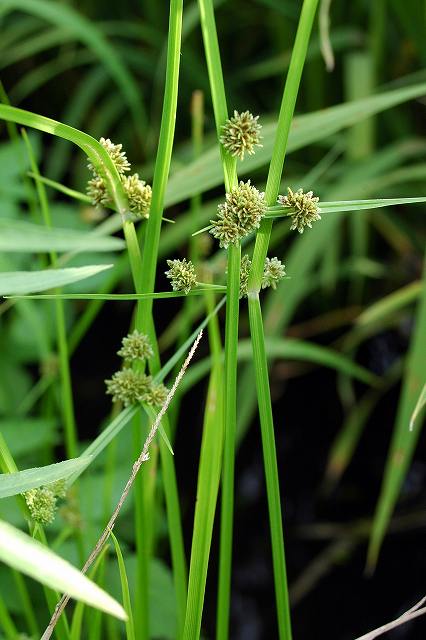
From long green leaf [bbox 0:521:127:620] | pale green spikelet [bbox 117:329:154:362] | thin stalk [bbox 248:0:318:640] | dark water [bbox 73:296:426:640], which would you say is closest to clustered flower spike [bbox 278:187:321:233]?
thin stalk [bbox 248:0:318:640]

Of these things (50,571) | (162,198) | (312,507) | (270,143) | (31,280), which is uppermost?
(270,143)

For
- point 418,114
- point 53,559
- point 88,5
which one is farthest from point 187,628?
point 88,5

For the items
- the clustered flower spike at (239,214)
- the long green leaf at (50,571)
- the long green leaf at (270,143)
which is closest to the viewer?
the long green leaf at (50,571)

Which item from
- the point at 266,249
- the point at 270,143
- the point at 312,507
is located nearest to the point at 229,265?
the point at 266,249

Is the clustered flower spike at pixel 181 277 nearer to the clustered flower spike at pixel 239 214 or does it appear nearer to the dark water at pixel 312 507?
the clustered flower spike at pixel 239 214

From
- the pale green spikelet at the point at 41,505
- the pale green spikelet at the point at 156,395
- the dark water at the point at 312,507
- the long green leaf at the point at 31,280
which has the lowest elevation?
the pale green spikelet at the point at 41,505

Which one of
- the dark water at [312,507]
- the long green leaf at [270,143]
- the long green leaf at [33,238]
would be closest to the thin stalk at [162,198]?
the long green leaf at [33,238]

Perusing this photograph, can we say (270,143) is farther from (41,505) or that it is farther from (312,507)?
(312,507)
